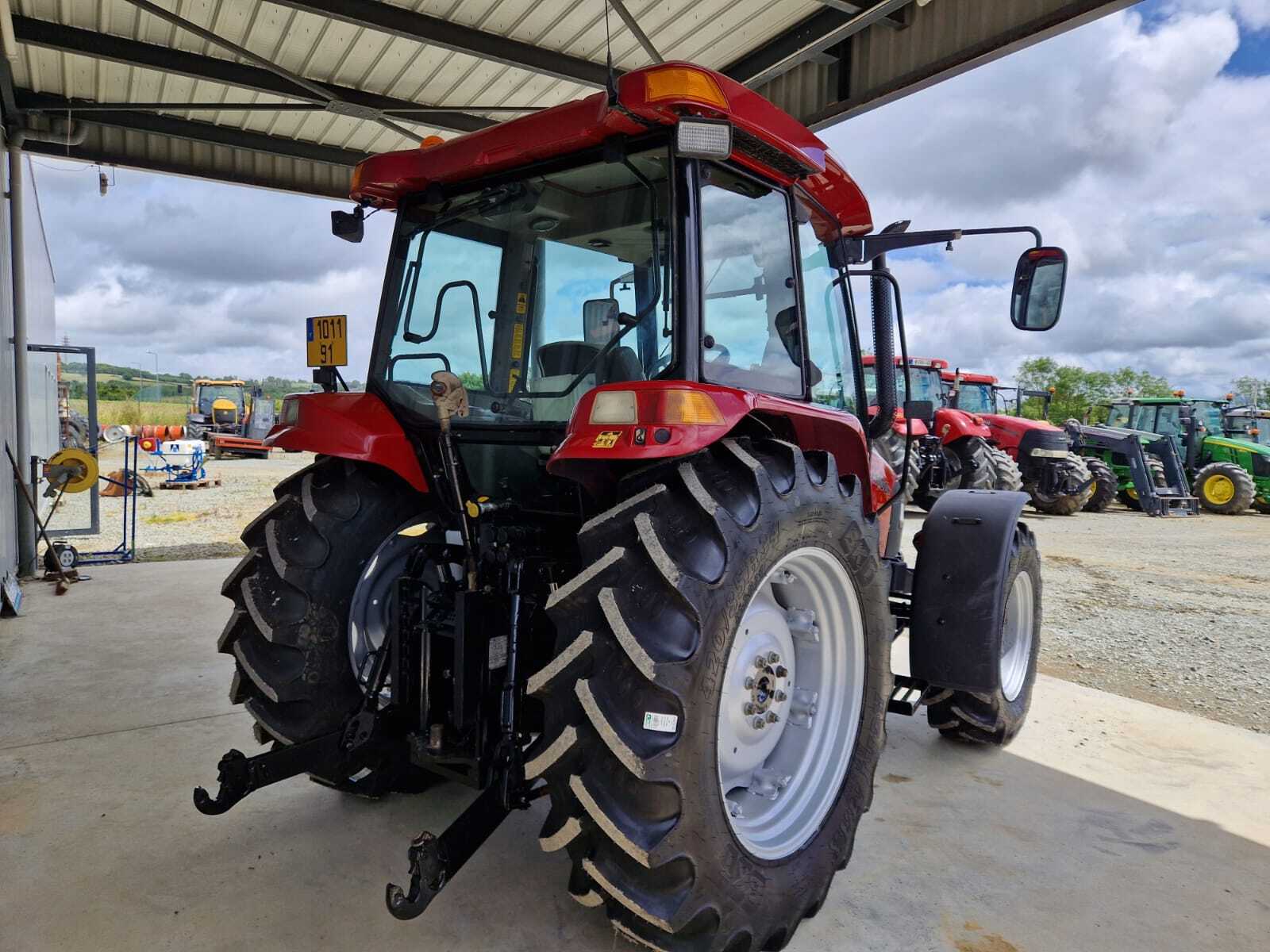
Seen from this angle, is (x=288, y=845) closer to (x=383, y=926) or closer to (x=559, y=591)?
(x=383, y=926)

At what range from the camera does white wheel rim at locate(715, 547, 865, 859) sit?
2.31m

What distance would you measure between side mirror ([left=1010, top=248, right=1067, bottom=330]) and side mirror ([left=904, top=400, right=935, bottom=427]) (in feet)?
1.33

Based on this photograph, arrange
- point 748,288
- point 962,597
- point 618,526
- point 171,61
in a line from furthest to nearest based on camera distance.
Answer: point 171,61, point 962,597, point 748,288, point 618,526

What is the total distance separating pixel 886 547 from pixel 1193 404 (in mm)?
16484

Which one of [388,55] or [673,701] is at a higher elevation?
[388,55]

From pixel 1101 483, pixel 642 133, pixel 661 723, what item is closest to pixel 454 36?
pixel 642 133

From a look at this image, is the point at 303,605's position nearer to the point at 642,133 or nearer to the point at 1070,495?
the point at 642,133

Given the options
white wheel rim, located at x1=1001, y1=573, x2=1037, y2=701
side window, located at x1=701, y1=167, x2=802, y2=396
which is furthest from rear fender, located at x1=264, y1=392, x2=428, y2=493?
white wheel rim, located at x1=1001, y1=573, x2=1037, y2=701

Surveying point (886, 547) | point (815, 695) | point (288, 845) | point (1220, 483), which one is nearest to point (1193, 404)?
point (1220, 483)

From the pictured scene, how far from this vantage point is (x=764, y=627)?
7.91 ft

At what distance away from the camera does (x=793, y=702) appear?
255cm

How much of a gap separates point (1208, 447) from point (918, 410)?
51.9ft

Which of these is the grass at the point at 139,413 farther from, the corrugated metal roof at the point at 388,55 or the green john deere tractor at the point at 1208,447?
the green john deere tractor at the point at 1208,447

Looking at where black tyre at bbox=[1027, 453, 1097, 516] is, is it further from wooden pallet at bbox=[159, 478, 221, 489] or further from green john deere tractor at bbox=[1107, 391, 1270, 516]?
wooden pallet at bbox=[159, 478, 221, 489]
